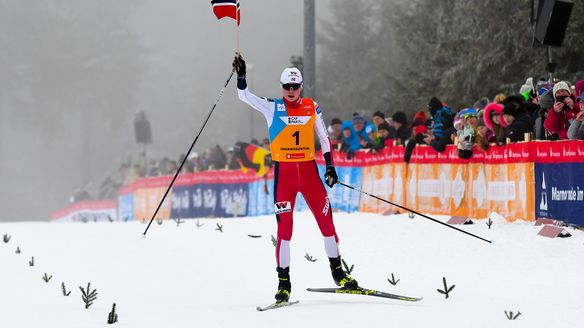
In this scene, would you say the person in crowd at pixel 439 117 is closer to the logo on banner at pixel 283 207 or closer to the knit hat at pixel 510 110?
the knit hat at pixel 510 110

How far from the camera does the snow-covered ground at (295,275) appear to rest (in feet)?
21.9

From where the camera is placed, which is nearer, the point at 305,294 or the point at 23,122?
the point at 305,294

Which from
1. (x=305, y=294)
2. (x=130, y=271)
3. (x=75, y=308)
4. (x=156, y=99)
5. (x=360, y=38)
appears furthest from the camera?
(x=156, y=99)

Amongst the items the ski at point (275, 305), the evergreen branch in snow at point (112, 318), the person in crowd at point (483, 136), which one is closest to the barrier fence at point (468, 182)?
the person in crowd at point (483, 136)

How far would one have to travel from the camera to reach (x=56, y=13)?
66.2 m

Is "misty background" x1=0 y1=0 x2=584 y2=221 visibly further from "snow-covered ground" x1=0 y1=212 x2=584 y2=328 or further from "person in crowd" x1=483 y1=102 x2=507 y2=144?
"snow-covered ground" x1=0 y1=212 x2=584 y2=328

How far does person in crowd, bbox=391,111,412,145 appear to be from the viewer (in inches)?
583

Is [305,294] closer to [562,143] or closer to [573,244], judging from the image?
[573,244]

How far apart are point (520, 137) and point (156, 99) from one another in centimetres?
9434

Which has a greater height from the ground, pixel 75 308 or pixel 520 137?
pixel 520 137

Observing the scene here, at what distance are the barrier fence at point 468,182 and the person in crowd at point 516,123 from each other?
19 centimetres

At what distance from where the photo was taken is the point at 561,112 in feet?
36.7

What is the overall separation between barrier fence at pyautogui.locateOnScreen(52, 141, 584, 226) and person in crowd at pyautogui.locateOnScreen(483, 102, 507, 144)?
0.73ft

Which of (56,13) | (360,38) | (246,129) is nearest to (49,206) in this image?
(56,13)
